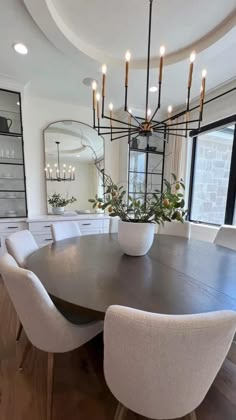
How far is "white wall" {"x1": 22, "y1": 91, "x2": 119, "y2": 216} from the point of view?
3204 millimetres

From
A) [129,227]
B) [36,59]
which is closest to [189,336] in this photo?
[129,227]

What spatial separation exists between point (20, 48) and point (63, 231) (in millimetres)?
1970

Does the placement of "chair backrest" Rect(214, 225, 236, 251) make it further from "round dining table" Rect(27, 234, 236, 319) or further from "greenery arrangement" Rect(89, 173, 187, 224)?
"greenery arrangement" Rect(89, 173, 187, 224)

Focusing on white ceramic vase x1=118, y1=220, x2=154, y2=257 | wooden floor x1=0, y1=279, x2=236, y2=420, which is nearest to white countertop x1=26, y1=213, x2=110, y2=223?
wooden floor x1=0, y1=279, x2=236, y2=420

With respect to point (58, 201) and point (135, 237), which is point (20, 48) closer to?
point (58, 201)

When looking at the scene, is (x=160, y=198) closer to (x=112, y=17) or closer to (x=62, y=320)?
(x=62, y=320)

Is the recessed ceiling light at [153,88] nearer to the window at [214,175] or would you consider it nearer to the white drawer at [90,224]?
the window at [214,175]

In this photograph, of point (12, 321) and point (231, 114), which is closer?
point (12, 321)

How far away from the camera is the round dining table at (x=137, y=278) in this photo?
2.99 feet

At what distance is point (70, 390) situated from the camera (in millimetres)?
1265

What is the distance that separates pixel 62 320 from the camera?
3.33 feet

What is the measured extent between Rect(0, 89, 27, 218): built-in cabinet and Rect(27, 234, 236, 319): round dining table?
1712 mm

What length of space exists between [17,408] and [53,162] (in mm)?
2992

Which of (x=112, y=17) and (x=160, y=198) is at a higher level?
(x=112, y=17)
